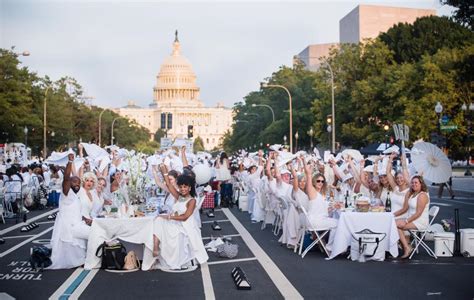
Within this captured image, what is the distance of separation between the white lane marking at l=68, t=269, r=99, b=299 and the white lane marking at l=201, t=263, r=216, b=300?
5.35 ft

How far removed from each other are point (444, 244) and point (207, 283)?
196 inches

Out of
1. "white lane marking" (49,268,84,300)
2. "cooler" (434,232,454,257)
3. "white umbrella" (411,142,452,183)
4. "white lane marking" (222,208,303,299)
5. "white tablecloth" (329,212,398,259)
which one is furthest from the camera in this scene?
"white umbrella" (411,142,452,183)

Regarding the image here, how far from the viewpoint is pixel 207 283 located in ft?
37.4

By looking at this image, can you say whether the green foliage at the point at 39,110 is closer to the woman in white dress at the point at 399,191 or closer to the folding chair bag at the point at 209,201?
the folding chair bag at the point at 209,201

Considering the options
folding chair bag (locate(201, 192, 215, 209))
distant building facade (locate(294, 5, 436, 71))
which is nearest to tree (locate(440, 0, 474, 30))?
folding chair bag (locate(201, 192, 215, 209))

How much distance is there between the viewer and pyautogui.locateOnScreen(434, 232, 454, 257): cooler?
14.2 metres

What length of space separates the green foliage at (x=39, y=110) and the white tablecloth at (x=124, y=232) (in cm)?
3812

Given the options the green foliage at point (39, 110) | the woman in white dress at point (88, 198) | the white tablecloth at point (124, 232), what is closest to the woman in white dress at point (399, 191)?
the white tablecloth at point (124, 232)

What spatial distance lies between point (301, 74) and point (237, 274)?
76.3 m

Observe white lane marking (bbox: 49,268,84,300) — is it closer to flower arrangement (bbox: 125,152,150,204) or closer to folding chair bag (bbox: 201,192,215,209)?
flower arrangement (bbox: 125,152,150,204)

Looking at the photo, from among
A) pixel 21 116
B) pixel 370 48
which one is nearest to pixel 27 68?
pixel 21 116

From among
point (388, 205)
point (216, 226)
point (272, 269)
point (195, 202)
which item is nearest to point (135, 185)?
Result: point (195, 202)

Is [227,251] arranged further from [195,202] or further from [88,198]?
[88,198]

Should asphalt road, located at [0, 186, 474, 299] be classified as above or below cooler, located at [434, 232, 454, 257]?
below
